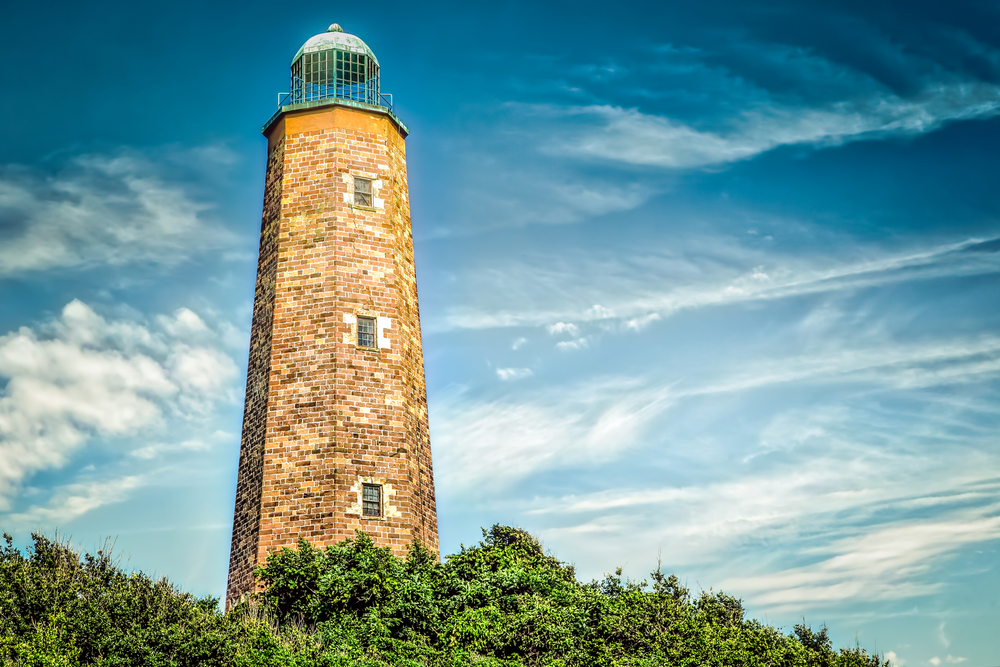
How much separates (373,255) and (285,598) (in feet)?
35.4

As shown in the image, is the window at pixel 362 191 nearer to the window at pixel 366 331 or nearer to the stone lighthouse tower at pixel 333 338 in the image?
the stone lighthouse tower at pixel 333 338

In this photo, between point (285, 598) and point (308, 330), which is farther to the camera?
point (308, 330)

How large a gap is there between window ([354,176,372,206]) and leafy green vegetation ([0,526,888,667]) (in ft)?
35.4

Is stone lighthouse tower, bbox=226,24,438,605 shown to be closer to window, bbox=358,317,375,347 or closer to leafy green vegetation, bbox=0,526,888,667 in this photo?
window, bbox=358,317,375,347

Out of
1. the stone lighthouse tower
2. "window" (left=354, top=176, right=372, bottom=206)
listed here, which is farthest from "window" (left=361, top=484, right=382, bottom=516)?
"window" (left=354, top=176, right=372, bottom=206)

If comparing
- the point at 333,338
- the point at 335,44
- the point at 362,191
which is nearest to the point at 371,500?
the point at 333,338

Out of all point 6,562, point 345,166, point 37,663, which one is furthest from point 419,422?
point 37,663

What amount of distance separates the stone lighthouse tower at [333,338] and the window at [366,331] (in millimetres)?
42

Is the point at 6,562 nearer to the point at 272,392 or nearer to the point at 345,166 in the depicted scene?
the point at 272,392

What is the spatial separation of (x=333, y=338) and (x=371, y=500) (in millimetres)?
4915

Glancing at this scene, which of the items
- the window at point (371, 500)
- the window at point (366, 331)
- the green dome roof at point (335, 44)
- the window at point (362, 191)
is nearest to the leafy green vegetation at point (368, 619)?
the window at point (371, 500)

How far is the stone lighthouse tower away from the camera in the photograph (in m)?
29.3

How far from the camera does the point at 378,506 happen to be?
29438 mm

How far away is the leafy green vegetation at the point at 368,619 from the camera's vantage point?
72.2ft
